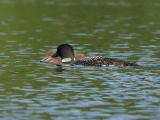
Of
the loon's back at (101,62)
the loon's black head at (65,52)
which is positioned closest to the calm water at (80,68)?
the loon's back at (101,62)

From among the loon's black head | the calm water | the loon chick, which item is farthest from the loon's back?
the loon's black head

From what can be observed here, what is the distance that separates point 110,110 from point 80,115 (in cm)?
76

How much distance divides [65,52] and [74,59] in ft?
1.28

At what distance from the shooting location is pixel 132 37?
2948 cm

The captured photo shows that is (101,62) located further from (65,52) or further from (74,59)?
(65,52)

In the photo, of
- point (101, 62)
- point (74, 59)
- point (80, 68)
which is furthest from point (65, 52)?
point (101, 62)

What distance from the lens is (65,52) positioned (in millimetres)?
24234

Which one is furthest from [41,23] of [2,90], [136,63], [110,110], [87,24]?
[110,110]

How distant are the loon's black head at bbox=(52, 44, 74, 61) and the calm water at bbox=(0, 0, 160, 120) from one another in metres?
0.73

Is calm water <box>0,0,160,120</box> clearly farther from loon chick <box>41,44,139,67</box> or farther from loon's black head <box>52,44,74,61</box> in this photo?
loon's black head <box>52,44,74,61</box>

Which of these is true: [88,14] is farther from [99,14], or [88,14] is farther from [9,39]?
[9,39]

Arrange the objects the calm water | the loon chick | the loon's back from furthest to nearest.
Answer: the loon chick → the loon's back → the calm water

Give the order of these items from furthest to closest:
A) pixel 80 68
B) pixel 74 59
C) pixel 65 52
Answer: pixel 65 52 < pixel 74 59 < pixel 80 68

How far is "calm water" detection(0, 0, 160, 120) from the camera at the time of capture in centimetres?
1580
